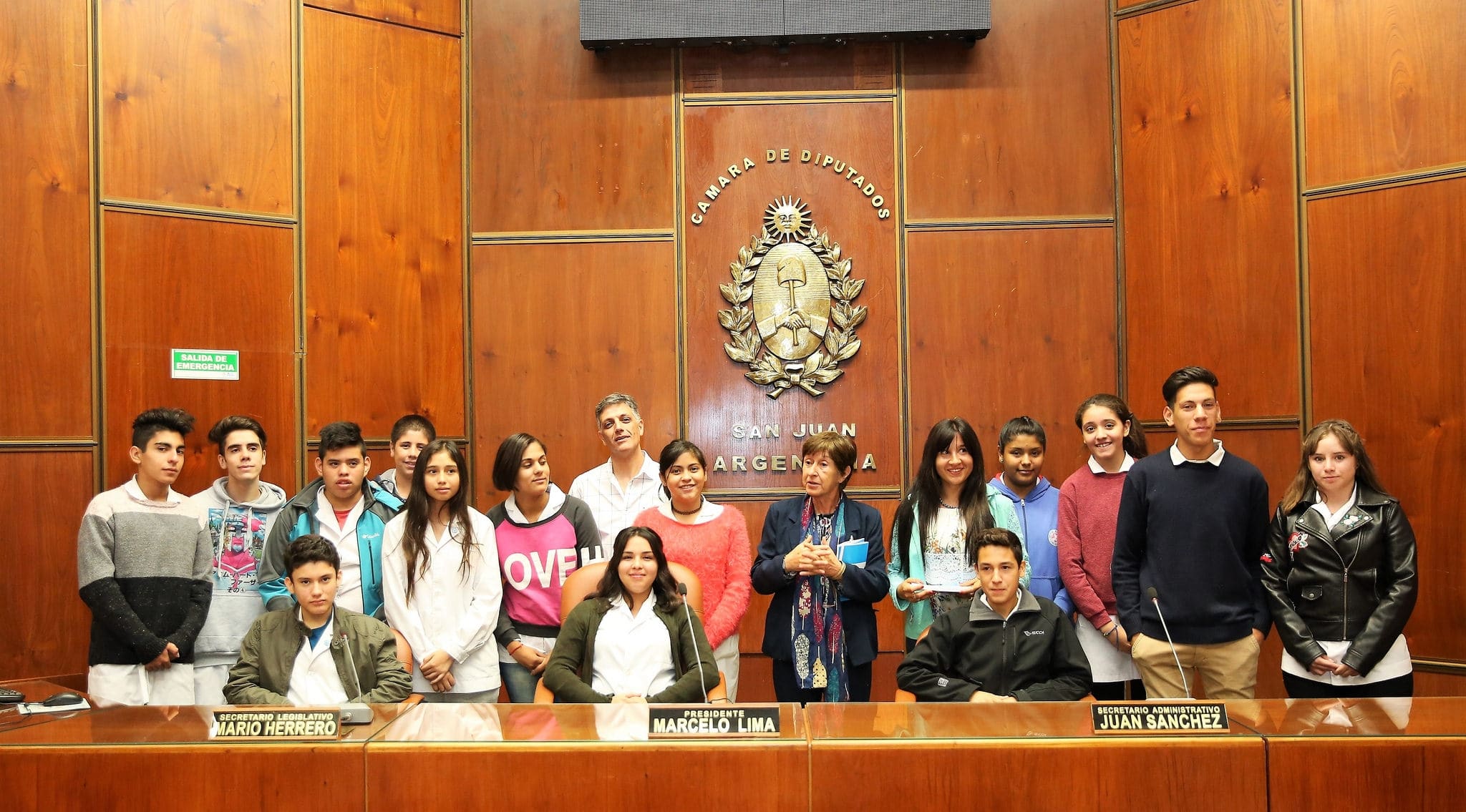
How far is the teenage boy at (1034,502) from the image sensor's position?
3521mm

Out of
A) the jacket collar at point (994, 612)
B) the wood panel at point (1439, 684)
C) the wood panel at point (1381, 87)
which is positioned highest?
the wood panel at point (1381, 87)

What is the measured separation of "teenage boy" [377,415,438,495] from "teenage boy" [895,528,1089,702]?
191 cm

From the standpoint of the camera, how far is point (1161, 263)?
4605 mm

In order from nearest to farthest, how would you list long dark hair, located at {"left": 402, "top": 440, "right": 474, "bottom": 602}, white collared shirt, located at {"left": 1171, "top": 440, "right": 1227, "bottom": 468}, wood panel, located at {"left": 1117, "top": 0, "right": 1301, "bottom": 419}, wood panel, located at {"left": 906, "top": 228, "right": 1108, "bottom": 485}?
white collared shirt, located at {"left": 1171, "top": 440, "right": 1227, "bottom": 468} → long dark hair, located at {"left": 402, "top": 440, "right": 474, "bottom": 602} → wood panel, located at {"left": 1117, "top": 0, "right": 1301, "bottom": 419} → wood panel, located at {"left": 906, "top": 228, "right": 1108, "bottom": 485}

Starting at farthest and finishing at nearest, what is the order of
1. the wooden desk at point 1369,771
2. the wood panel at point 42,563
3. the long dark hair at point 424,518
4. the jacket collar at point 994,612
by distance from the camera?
1. the wood panel at point 42,563
2. the long dark hair at point 424,518
3. the jacket collar at point 994,612
4. the wooden desk at point 1369,771

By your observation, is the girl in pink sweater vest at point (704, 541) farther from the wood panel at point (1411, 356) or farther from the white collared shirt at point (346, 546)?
the wood panel at point (1411, 356)

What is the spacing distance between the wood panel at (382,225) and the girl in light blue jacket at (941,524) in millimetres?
2238

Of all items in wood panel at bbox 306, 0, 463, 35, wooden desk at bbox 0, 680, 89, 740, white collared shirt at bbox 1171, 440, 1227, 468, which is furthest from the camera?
wood panel at bbox 306, 0, 463, 35

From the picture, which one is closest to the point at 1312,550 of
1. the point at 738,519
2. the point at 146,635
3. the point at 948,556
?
the point at 948,556

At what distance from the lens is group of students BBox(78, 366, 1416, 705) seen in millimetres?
2971

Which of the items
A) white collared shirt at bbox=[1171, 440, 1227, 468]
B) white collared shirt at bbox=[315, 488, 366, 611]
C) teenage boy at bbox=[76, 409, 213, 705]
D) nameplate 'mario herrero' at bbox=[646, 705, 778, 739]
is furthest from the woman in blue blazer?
teenage boy at bbox=[76, 409, 213, 705]

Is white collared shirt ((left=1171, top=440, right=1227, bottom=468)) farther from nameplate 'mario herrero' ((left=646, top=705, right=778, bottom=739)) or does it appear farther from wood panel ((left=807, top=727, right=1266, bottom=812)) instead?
nameplate 'mario herrero' ((left=646, top=705, right=778, bottom=739))

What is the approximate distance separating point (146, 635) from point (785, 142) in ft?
10.3

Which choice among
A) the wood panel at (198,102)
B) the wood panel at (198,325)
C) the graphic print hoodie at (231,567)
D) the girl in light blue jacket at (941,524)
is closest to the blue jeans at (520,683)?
the graphic print hoodie at (231,567)
